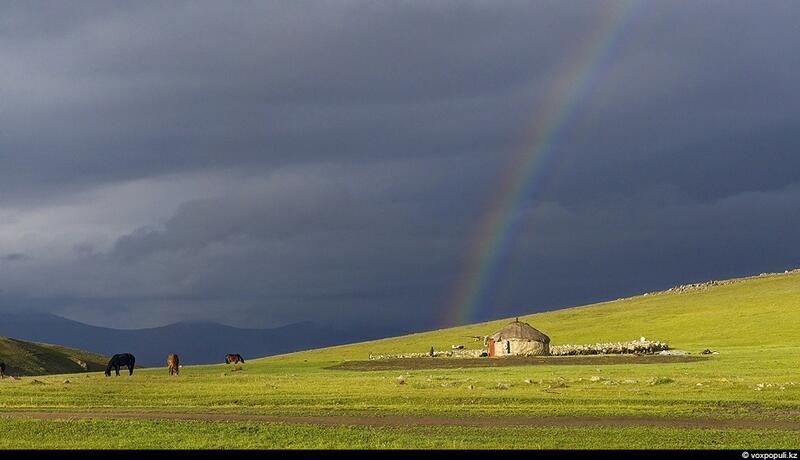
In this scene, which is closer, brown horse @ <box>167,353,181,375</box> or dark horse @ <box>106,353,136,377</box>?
dark horse @ <box>106,353,136,377</box>

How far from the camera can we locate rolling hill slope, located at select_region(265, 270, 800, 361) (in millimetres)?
107250

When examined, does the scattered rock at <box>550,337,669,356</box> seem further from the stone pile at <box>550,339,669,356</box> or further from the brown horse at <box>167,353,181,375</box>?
the brown horse at <box>167,353,181,375</box>

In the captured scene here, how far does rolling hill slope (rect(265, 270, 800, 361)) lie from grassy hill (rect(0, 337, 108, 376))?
91.8 ft

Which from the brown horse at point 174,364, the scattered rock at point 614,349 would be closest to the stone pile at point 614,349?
the scattered rock at point 614,349

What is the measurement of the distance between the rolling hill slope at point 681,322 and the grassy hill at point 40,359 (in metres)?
28.0

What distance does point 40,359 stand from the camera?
343ft

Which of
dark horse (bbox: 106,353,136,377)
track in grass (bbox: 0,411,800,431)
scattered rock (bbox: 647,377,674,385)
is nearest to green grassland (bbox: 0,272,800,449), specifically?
scattered rock (bbox: 647,377,674,385)

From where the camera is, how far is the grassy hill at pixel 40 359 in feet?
319

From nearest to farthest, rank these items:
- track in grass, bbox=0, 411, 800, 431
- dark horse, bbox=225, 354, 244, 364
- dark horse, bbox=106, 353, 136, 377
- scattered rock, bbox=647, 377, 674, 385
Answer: track in grass, bbox=0, 411, 800, 431 → scattered rock, bbox=647, 377, 674, 385 → dark horse, bbox=106, 353, 136, 377 → dark horse, bbox=225, 354, 244, 364

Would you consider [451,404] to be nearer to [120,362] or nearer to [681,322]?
[120,362]

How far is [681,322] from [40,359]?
287 ft

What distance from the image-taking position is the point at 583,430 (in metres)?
30.5

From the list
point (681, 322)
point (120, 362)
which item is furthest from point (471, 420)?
point (681, 322)

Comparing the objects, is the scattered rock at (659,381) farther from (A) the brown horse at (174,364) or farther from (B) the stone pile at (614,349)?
(A) the brown horse at (174,364)
